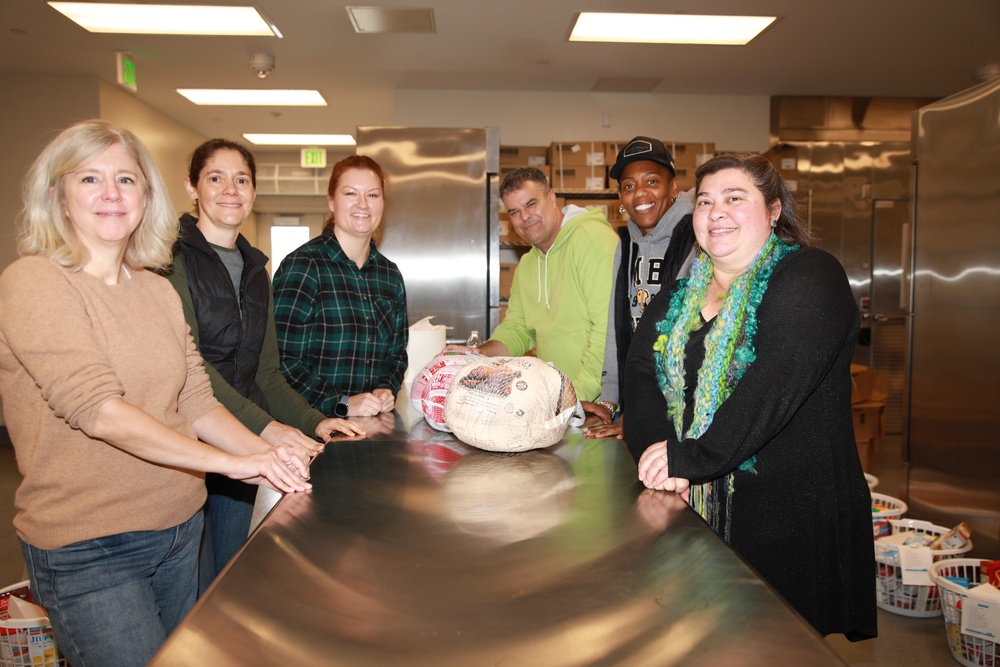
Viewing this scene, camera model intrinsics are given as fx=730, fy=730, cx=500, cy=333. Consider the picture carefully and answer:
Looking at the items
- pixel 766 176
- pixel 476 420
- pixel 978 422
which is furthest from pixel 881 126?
pixel 476 420

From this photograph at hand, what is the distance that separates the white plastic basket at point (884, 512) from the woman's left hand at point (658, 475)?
2411 mm

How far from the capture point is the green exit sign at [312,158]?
10414mm

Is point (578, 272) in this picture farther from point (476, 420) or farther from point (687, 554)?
point (687, 554)

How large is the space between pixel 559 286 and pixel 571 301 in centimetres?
9

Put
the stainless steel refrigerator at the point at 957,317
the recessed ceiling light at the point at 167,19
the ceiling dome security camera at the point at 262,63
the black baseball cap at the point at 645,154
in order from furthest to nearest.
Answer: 1. the ceiling dome security camera at the point at 262,63
2. the recessed ceiling light at the point at 167,19
3. the stainless steel refrigerator at the point at 957,317
4. the black baseball cap at the point at 645,154

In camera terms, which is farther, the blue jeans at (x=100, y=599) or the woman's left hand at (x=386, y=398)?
the woman's left hand at (x=386, y=398)

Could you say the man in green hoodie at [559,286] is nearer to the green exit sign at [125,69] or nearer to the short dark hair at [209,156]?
the short dark hair at [209,156]

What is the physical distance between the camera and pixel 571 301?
2.89m

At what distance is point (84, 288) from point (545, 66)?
220 inches

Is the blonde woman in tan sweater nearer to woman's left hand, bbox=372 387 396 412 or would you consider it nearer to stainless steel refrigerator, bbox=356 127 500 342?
woman's left hand, bbox=372 387 396 412

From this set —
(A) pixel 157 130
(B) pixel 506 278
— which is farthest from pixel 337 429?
(A) pixel 157 130

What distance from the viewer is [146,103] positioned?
7.73m

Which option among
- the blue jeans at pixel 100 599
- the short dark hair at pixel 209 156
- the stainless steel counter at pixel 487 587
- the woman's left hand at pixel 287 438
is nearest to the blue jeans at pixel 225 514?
the woman's left hand at pixel 287 438

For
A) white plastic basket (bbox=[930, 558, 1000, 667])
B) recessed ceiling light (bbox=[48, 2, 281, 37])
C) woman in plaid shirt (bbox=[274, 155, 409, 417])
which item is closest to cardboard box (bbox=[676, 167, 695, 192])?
recessed ceiling light (bbox=[48, 2, 281, 37])
